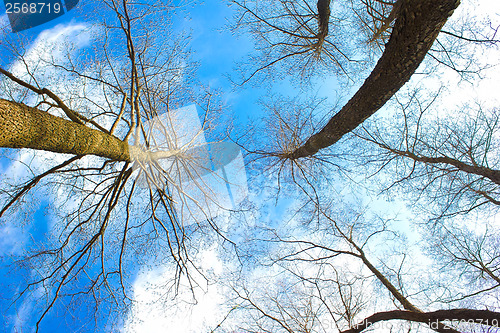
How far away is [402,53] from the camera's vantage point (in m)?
2.40

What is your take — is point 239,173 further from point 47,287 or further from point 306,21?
point 47,287

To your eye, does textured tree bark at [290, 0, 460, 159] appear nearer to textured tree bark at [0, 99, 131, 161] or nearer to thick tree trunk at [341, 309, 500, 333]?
thick tree trunk at [341, 309, 500, 333]

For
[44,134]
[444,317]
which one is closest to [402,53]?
[444,317]

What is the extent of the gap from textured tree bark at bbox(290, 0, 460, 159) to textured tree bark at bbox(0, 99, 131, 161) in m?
3.25

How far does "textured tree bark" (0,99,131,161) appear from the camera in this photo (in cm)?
195

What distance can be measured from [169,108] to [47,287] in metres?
3.61

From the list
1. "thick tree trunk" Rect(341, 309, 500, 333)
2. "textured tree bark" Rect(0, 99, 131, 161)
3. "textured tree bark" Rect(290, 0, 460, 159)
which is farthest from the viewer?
"thick tree trunk" Rect(341, 309, 500, 333)

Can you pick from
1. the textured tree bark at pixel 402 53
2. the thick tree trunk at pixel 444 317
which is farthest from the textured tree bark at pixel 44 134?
the thick tree trunk at pixel 444 317

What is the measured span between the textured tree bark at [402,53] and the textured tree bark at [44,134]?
10.7 ft

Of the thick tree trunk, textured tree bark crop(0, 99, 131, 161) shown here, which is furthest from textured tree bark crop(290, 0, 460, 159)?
textured tree bark crop(0, 99, 131, 161)

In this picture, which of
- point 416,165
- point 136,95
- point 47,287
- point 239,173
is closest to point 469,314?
point 416,165

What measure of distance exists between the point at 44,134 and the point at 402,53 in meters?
3.59

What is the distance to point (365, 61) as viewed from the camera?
5082mm

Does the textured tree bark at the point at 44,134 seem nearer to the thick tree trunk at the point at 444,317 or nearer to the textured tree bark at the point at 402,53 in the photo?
the textured tree bark at the point at 402,53
